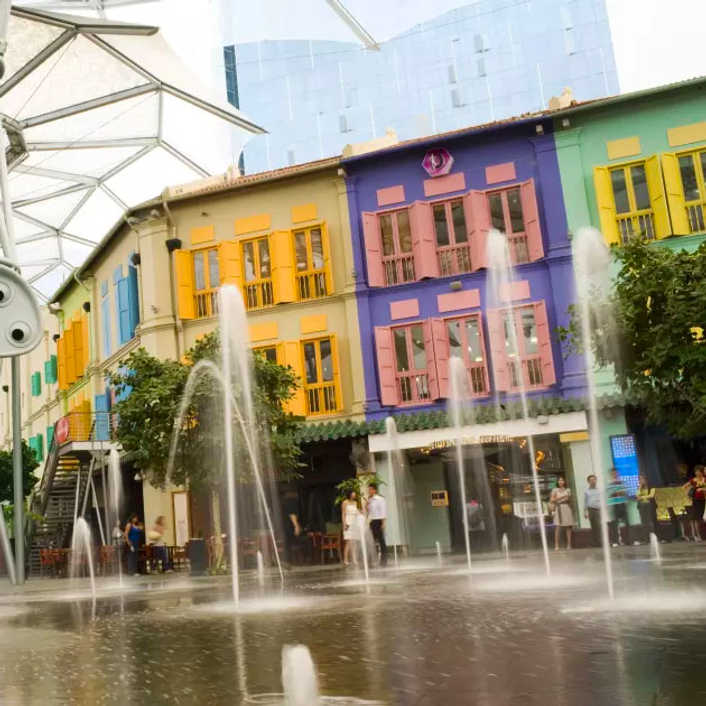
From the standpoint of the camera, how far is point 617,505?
67.0 feet

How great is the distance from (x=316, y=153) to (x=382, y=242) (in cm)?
3627

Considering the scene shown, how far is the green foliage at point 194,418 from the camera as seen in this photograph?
1927cm

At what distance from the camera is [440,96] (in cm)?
5719

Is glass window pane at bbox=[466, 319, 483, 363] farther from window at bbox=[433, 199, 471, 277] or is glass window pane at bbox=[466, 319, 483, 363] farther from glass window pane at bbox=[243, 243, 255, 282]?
glass window pane at bbox=[243, 243, 255, 282]

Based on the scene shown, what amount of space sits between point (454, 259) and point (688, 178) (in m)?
5.98

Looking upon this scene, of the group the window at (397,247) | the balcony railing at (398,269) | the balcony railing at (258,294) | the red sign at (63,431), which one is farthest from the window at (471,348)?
the red sign at (63,431)

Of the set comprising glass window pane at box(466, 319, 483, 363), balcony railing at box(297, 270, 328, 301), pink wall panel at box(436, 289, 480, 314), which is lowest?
glass window pane at box(466, 319, 483, 363)

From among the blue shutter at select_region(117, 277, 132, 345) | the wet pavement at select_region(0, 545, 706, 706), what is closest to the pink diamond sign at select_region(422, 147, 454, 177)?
the blue shutter at select_region(117, 277, 132, 345)

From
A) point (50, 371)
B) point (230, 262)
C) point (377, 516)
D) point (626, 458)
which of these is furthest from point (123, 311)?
point (626, 458)

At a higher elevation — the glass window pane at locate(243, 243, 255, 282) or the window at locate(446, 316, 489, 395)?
the glass window pane at locate(243, 243, 255, 282)

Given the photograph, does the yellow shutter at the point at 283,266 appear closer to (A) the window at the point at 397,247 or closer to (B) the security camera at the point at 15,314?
(A) the window at the point at 397,247

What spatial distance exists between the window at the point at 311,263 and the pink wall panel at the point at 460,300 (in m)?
3.30

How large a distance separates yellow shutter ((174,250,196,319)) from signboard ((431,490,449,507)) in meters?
8.41

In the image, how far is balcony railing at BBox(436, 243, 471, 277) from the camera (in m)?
23.9
